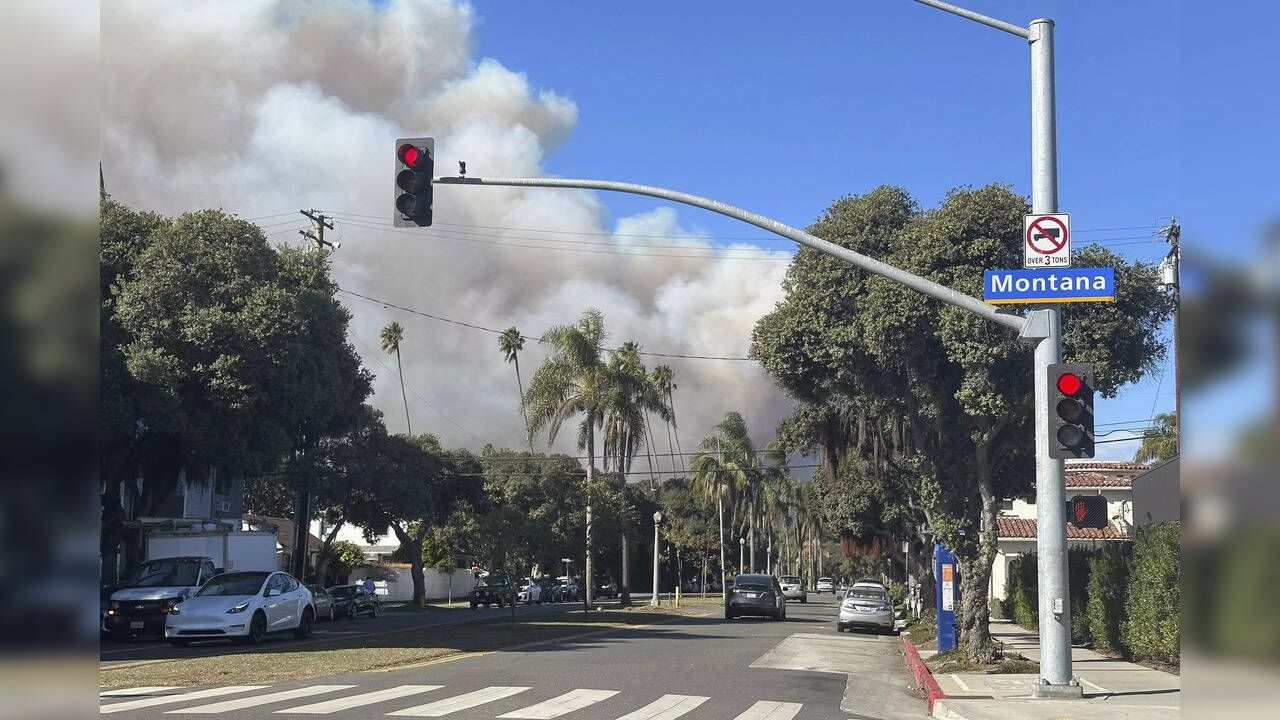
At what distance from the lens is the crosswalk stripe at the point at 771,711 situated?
43.1 ft

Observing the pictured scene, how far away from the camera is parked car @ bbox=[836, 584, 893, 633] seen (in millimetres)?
35031

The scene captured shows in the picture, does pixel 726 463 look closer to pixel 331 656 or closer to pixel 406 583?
pixel 406 583

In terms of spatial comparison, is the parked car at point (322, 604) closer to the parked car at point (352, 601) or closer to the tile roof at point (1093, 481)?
the parked car at point (352, 601)

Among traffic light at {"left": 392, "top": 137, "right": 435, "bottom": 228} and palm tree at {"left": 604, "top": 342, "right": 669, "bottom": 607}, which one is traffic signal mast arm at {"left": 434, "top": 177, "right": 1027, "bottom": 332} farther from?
palm tree at {"left": 604, "top": 342, "right": 669, "bottom": 607}

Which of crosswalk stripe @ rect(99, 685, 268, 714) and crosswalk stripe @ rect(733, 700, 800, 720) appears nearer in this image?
crosswalk stripe @ rect(99, 685, 268, 714)

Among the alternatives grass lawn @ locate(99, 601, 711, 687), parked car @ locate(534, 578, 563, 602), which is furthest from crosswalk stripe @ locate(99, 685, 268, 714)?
parked car @ locate(534, 578, 563, 602)

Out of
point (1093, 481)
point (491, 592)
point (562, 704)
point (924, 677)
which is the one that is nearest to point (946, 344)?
point (924, 677)

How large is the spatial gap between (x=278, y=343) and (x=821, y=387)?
15842mm

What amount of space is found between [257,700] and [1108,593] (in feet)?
52.4

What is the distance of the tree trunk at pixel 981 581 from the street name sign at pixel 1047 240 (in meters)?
9.08

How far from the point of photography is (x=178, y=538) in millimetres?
31250

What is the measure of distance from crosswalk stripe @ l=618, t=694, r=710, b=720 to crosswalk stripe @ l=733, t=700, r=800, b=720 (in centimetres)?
71
